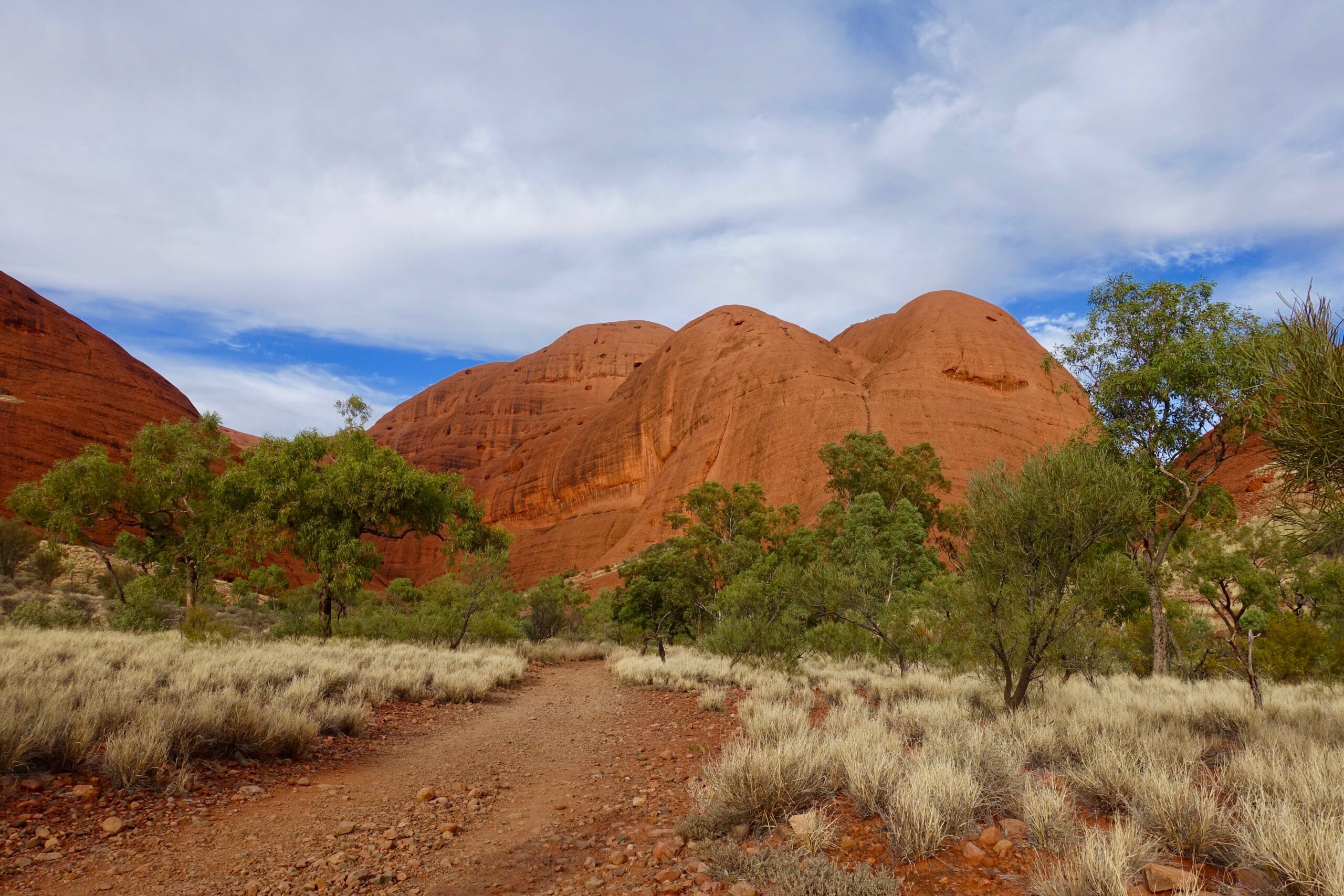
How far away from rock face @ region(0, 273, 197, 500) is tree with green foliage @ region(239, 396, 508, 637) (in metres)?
38.6

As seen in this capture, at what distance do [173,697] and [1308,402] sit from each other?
35.5 ft

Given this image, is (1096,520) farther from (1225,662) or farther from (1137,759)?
(1225,662)

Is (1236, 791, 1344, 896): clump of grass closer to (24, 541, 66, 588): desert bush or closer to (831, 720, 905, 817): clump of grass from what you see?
(831, 720, 905, 817): clump of grass

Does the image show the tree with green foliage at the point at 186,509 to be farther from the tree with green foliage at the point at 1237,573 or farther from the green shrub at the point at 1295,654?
the tree with green foliage at the point at 1237,573

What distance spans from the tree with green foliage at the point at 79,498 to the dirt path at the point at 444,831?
16826 millimetres

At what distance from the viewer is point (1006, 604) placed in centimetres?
830

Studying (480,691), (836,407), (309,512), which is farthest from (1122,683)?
(836,407)

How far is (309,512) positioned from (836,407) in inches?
1653

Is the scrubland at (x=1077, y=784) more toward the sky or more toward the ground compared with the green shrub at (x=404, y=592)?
more toward the sky

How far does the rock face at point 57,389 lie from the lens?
47938 mm

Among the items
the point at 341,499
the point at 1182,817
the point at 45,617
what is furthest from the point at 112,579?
the point at 1182,817

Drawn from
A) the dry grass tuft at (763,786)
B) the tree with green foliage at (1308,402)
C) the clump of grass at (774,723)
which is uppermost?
the tree with green foliage at (1308,402)

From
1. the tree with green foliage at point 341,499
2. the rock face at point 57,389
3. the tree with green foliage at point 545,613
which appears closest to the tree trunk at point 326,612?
the tree with green foliage at point 341,499

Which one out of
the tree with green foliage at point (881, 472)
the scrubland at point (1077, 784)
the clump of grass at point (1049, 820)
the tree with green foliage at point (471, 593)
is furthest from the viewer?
the tree with green foliage at point (881, 472)
